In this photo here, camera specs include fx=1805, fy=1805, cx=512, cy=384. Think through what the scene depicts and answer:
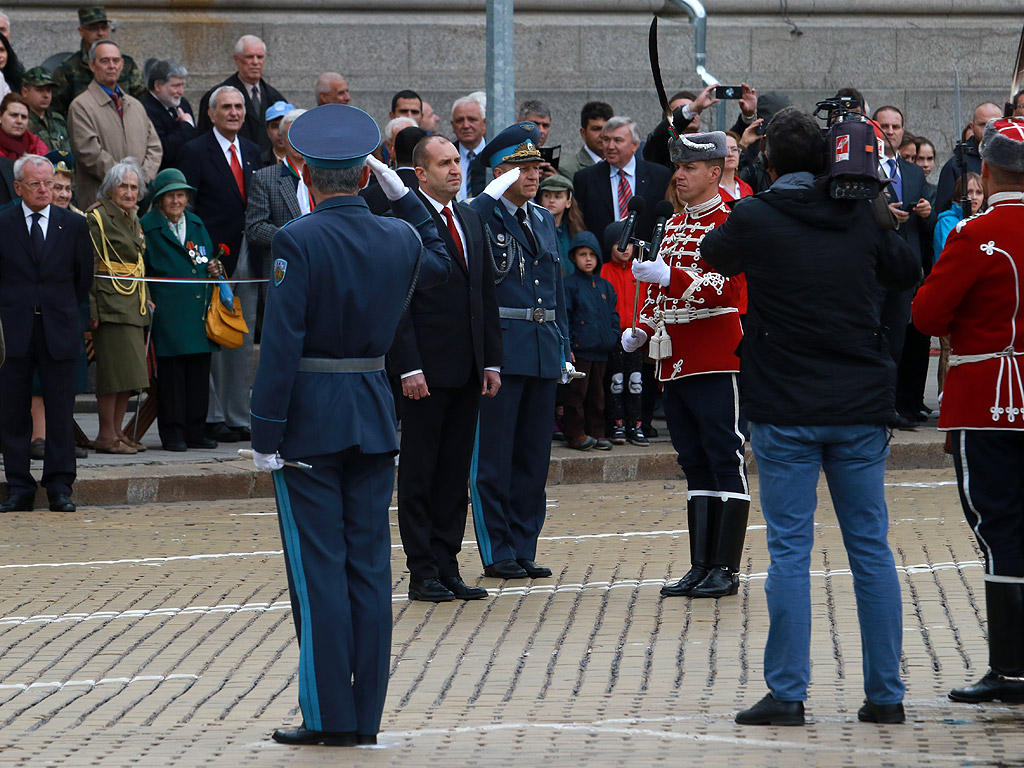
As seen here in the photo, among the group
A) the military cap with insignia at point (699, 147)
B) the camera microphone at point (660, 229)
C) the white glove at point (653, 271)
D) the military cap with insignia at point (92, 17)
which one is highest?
the military cap with insignia at point (92, 17)

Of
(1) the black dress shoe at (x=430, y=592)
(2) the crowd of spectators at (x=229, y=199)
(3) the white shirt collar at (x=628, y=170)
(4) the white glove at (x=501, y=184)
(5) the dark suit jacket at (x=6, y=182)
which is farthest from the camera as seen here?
(3) the white shirt collar at (x=628, y=170)

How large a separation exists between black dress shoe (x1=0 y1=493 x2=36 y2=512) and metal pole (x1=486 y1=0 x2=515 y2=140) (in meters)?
A: 4.56

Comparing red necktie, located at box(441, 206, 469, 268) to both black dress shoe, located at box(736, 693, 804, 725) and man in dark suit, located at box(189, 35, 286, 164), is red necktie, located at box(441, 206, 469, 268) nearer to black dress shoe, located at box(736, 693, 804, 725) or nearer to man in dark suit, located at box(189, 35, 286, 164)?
black dress shoe, located at box(736, 693, 804, 725)

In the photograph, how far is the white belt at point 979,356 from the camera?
6.29 meters

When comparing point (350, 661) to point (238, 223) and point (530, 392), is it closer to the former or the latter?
point (530, 392)

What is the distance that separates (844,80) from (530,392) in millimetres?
10883

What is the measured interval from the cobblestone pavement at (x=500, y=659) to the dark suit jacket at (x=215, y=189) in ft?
11.9

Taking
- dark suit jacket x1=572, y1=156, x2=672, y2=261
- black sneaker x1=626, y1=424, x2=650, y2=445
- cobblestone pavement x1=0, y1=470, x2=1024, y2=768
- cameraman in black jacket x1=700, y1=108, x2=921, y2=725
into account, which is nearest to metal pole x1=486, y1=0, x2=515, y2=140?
dark suit jacket x1=572, y1=156, x2=672, y2=261

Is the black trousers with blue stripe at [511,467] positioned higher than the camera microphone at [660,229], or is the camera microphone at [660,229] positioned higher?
the camera microphone at [660,229]

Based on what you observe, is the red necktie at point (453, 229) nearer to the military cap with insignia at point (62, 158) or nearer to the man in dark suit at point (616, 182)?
the military cap with insignia at point (62, 158)

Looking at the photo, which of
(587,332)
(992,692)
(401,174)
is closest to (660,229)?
(401,174)

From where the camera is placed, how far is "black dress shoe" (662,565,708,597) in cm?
849

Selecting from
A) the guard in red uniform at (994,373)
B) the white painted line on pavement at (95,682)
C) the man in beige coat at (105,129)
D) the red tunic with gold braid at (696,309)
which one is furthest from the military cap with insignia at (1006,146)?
the man in beige coat at (105,129)

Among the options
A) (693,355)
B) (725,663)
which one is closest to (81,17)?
(693,355)
